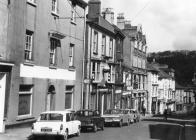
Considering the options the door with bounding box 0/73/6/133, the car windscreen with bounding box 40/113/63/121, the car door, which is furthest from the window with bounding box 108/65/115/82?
the car windscreen with bounding box 40/113/63/121

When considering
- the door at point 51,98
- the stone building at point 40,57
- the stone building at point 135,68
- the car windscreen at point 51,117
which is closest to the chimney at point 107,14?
the stone building at point 135,68

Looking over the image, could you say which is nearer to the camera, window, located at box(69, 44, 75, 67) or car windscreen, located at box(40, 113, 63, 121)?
car windscreen, located at box(40, 113, 63, 121)

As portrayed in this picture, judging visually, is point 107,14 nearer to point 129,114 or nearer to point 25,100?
point 129,114

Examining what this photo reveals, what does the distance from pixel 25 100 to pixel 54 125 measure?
535 centimetres

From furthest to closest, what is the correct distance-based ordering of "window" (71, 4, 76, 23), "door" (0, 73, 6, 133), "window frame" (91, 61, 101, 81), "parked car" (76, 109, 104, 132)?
"window frame" (91, 61, 101, 81), "window" (71, 4, 76, 23), "parked car" (76, 109, 104, 132), "door" (0, 73, 6, 133)

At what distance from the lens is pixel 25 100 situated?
24547mm

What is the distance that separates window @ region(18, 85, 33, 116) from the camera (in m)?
23.9

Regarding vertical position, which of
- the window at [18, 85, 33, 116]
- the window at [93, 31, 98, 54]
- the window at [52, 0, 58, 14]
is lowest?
the window at [18, 85, 33, 116]

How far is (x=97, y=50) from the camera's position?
41125 millimetres

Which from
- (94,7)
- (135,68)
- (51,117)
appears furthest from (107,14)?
(51,117)

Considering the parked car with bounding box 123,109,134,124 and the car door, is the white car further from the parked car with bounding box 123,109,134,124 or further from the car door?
the parked car with bounding box 123,109,134,124

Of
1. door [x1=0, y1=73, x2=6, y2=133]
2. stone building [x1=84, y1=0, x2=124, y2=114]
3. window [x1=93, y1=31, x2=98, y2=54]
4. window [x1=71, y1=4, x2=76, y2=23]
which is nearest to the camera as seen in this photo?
door [x1=0, y1=73, x2=6, y2=133]

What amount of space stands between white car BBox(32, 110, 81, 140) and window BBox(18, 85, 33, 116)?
3630 mm

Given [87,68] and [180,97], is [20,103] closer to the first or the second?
[87,68]
